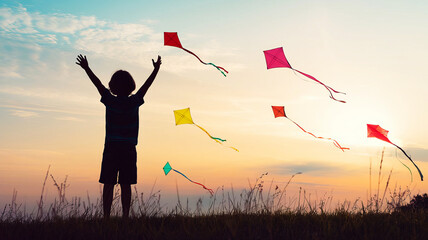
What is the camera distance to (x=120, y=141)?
5770 mm

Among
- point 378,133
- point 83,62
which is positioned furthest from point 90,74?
point 378,133

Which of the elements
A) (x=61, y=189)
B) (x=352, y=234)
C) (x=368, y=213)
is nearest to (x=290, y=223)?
(x=352, y=234)

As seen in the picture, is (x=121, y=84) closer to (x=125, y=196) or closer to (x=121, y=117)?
(x=121, y=117)

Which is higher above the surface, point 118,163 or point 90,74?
point 90,74

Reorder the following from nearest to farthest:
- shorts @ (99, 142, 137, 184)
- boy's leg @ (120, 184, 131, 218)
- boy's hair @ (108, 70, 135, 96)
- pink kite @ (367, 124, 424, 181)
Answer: shorts @ (99, 142, 137, 184) < boy's leg @ (120, 184, 131, 218) < boy's hair @ (108, 70, 135, 96) < pink kite @ (367, 124, 424, 181)

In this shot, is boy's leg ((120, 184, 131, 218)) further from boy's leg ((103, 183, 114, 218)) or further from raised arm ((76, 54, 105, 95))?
raised arm ((76, 54, 105, 95))

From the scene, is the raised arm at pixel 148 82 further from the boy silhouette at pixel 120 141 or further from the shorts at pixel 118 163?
the shorts at pixel 118 163

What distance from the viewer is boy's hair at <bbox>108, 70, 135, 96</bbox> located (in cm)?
604

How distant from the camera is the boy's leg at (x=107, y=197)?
5.82 meters

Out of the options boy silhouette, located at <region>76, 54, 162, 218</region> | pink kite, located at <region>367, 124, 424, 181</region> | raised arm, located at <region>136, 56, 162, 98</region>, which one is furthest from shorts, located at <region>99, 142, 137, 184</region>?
pink kite, located at <region>367, 124, 424, 181</region>

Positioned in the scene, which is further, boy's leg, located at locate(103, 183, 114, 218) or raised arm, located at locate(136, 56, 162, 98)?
raised arm, located at locate(136, 56, 162, 98)

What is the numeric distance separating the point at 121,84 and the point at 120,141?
0.83 meters

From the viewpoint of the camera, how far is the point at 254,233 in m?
4.40

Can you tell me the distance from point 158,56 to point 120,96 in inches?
31.2
